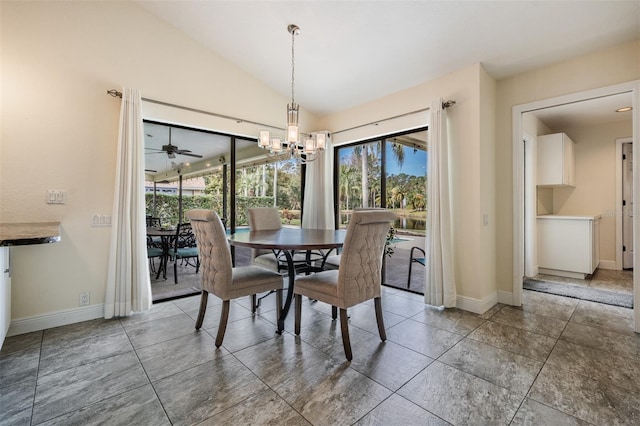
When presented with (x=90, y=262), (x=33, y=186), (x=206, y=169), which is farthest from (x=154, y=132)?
(x=90, y=262)

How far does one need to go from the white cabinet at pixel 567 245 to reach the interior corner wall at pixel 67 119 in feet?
19.0

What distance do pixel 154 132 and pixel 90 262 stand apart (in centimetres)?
161

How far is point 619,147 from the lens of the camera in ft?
15.4

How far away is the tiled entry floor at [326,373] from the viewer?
1.54 metres

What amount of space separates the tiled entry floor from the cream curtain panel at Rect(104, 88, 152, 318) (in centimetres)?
22

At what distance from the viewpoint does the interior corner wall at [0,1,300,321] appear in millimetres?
2486

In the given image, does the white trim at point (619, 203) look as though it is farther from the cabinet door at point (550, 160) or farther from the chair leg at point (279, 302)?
the chair leg at point (279, 302)

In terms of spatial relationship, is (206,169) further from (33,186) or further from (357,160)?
(357,160)

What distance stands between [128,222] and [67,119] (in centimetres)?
110

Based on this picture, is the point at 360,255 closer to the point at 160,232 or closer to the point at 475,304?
the point at 475,304

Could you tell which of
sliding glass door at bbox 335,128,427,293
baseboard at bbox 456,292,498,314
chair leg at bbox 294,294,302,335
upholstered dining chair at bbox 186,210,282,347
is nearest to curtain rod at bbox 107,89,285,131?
sliding glass door at bbox 335,128,427,293

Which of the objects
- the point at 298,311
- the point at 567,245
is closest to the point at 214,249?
the point at 298,311

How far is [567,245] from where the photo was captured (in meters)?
4.38

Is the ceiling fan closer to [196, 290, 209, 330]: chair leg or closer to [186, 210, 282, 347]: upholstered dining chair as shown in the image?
[186, 210, 282, 347]: upholstered dining chair
